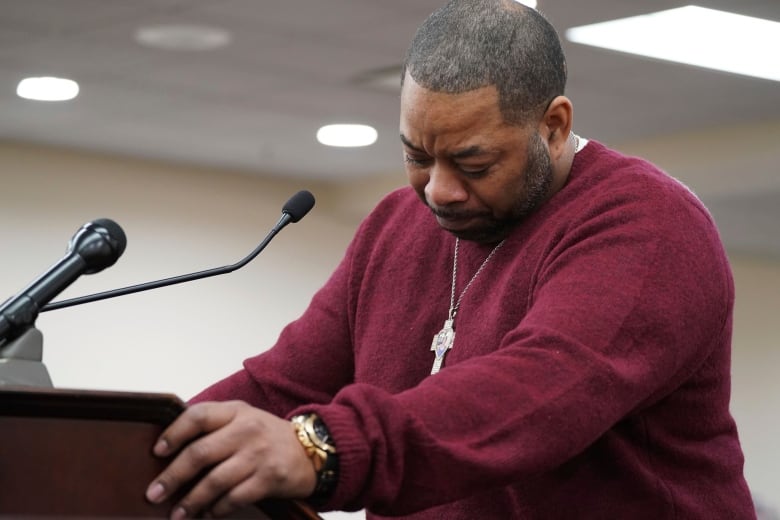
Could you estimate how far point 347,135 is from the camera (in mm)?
8594

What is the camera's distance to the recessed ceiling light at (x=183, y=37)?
6176 mm

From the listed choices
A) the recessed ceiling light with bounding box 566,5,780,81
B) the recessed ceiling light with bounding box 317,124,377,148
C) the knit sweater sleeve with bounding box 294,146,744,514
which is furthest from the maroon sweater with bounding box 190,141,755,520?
the recessed ceiling light with bounding box 317,124,377,148

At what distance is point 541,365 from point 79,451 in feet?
1.74

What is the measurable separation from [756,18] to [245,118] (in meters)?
3.28

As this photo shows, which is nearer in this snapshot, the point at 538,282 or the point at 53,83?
the point at 538,282

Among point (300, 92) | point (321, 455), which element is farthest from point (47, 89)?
point (321, 455)

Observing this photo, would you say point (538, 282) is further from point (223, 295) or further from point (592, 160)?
point (223, 295)

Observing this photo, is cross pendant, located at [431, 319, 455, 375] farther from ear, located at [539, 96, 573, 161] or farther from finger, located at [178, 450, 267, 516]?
finger, located at [178, 450, 267, 516]

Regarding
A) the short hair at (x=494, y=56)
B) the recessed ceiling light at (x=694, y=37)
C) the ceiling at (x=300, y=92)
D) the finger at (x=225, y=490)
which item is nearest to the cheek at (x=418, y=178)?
the short hair at (x=494, y=56)

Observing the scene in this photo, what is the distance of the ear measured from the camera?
184 centimetres

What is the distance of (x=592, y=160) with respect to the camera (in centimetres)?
193

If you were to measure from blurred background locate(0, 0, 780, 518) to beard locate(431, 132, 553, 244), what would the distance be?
383cm

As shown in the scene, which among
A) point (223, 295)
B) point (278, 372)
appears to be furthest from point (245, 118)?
point (278, 372)

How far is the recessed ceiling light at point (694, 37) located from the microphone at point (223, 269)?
4.06 metres
